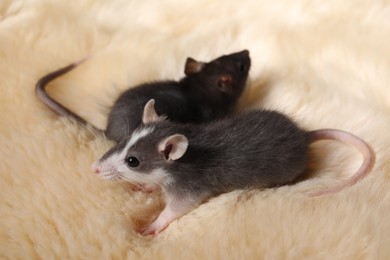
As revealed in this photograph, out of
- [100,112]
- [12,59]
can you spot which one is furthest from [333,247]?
[12,59]

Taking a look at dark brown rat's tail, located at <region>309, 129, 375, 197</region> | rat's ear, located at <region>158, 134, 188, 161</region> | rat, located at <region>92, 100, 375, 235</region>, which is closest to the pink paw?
rat, located at <region>92, 100, 375, 235</region>

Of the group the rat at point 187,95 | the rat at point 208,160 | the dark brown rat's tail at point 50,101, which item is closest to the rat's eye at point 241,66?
the rat at point 187,95

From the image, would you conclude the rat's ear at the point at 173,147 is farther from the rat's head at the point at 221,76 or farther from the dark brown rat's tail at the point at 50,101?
the rat's head at the point at 221,76

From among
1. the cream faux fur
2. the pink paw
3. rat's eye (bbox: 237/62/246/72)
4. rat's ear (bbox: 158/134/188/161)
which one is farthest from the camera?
rat's eye (bbox: 237/62/246/72)

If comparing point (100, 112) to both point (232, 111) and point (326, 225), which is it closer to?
point (232, 111)

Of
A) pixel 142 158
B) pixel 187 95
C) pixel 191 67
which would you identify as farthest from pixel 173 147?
pixel 191 67

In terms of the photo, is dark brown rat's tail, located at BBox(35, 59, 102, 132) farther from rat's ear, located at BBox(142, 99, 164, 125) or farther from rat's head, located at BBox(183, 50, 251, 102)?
rat's head, located at BBox(183, 50, 251, 102)

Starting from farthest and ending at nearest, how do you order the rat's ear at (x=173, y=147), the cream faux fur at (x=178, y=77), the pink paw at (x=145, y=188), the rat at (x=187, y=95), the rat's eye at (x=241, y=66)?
the rat's eye at (x=241, y=66), the rat at (x=187, y=95), the pink paw at (x=145, y=188), the rat's ear at (x=173, y=147), the cream faux fur at (x=178, y=77)
